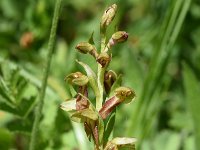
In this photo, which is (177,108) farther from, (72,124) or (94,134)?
(94,134)

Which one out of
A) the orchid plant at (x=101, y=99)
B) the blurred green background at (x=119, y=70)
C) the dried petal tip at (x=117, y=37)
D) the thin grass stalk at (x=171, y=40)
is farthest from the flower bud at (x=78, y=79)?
the thin grass stalk at (x=171, y=40)

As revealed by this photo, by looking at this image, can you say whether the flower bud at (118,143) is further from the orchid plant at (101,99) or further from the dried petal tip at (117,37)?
the dried petal tip at (117,37)

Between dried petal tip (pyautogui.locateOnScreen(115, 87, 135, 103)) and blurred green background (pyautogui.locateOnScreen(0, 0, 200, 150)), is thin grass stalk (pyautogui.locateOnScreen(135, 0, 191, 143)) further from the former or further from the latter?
dried petal tip (pyautogui.locateOnScreen(115, 87, 135, 103))

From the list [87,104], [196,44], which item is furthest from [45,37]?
[87,104]

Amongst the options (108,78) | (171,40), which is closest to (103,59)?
(108,78)

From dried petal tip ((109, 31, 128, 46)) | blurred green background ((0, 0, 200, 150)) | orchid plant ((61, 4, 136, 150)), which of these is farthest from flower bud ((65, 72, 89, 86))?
blurred green background ((0, 0, 200, 150))

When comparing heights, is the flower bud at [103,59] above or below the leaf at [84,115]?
above
